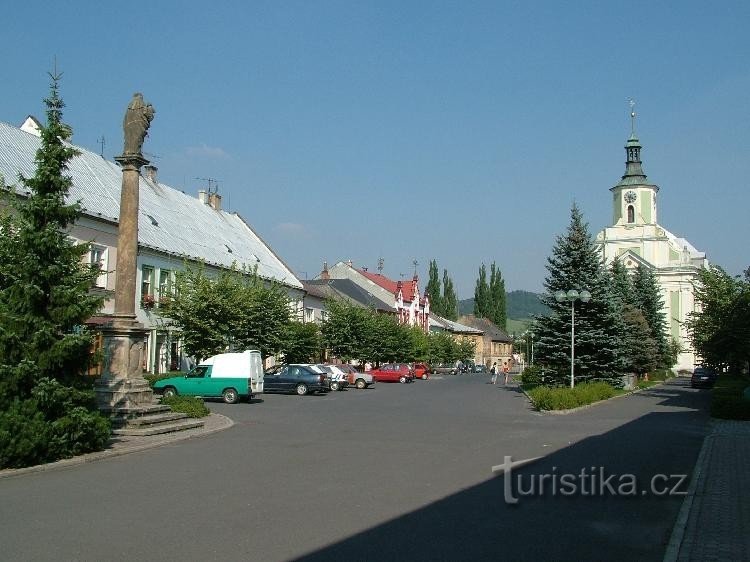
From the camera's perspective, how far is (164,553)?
7312 millimetres

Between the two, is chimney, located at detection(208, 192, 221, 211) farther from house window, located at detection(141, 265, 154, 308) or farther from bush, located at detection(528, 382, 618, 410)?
bush, located at detection(528, 382, 618, 410)

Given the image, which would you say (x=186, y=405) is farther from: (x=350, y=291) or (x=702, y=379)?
→ (x=350, y=291)

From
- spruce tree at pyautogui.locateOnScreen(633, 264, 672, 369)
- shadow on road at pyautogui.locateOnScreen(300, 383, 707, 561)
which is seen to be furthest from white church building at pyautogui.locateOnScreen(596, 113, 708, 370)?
shadow on road at pyautogui.locateOnScreen(300, 383, 707, 561)

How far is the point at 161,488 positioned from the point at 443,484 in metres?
4.28

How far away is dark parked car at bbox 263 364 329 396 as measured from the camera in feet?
119

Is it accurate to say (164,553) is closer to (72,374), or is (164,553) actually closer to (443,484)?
(443,484)

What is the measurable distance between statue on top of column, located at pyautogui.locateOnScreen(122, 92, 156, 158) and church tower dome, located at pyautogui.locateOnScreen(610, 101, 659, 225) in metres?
79.2

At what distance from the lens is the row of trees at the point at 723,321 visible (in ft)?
108

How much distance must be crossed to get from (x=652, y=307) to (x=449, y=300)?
65235mm

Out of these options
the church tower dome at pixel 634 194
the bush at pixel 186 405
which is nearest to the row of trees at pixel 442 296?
the church tower dome at pixel 634 194

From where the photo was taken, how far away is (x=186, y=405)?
70.0 ft

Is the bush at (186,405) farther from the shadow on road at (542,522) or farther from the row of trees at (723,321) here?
the row of trees at (723,321)

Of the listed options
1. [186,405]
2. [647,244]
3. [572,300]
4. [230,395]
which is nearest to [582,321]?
[572,300]

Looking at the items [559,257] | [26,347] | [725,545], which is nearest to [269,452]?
[26,347]
